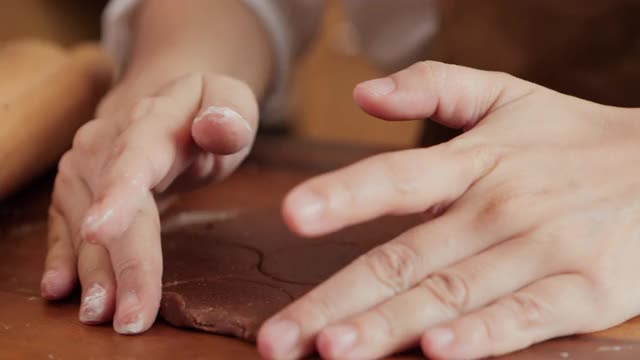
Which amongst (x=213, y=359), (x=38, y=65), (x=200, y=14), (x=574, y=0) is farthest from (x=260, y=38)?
(x=213, y=359)

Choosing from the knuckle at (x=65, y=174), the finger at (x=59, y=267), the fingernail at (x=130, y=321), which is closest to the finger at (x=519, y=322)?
the fingernail at (x=130, y=321)

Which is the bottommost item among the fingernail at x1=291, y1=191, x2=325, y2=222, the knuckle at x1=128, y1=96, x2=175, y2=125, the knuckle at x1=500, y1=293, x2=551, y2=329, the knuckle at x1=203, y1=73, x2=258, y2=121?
the knuckle at x1=500, y1=293, x2=551, y2=329

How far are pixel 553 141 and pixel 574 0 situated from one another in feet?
1.64

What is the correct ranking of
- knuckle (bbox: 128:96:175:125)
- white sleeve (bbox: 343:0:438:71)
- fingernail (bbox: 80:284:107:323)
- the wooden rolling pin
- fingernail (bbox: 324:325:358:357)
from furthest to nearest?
white sleeve (bbox: 343:0:438:71), the wooden rolling pin, knuckle (bbox: 128:96:175:125), fingernail (bbox: 80:284:107:323), fingernail (bbox: 324:325:358:357)

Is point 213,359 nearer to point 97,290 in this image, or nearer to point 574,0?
point 97,290

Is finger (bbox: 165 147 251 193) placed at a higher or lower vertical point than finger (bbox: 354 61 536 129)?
lower

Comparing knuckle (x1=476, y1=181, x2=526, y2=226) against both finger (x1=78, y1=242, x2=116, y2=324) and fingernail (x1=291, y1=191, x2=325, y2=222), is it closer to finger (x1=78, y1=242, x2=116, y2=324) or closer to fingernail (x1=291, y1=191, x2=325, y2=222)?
fingernail (x1=291, y1=191, x2=325, y2=222)

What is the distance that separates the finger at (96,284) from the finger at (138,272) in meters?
0.01

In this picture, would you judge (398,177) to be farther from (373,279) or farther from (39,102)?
(39,102)

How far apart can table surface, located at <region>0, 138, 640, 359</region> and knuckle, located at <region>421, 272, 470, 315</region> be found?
0.04 meters

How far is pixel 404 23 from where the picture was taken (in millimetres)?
1407

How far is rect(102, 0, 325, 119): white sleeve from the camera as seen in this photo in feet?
4.01

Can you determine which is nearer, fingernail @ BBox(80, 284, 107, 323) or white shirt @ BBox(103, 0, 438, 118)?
fingernail @ BBox(80, 284, 107, 323)

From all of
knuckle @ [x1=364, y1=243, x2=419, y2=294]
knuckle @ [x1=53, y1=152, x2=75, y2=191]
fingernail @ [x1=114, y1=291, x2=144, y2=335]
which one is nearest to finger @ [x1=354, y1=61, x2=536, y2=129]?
knuckle @ [x1=364, y1=243, x2=419, y2=294]
